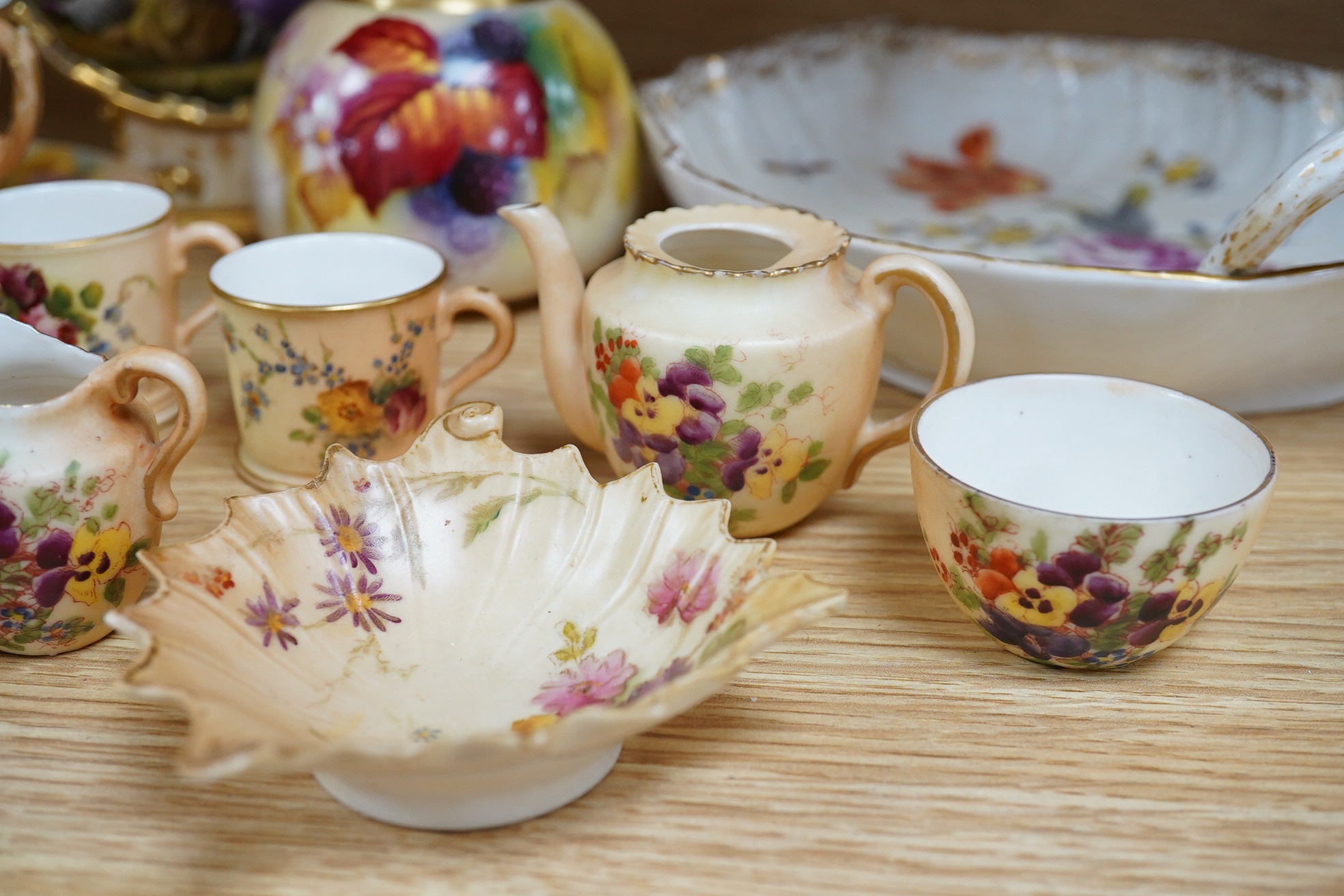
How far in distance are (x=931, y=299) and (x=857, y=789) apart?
27 centimetres

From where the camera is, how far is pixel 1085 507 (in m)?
0.63

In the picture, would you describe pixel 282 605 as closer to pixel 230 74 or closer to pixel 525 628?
pixel 525 628

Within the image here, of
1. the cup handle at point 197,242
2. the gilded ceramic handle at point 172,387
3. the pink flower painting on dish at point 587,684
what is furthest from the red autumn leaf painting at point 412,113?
the pink flower painting on dish at point 587,684

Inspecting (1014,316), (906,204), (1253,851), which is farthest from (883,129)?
(1253,851)

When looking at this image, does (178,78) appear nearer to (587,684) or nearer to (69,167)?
(69,167)

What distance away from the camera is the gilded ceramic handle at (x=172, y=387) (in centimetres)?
53

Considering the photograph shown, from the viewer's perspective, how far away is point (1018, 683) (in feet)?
1.80

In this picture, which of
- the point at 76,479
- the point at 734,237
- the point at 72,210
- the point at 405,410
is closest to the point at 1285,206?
the point at 734,237

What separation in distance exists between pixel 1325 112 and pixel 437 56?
70cm

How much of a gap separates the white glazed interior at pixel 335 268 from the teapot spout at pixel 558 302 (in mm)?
113

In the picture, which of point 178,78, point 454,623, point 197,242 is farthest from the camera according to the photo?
point 178,78

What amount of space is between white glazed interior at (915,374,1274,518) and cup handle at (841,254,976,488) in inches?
0.9

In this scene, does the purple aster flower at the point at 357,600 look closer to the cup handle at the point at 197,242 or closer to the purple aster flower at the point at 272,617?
the purple aster flower at the point at 272,617

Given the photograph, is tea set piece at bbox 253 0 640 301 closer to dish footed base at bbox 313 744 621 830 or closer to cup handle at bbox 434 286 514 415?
cup handle at bbox 434 286 514 415
